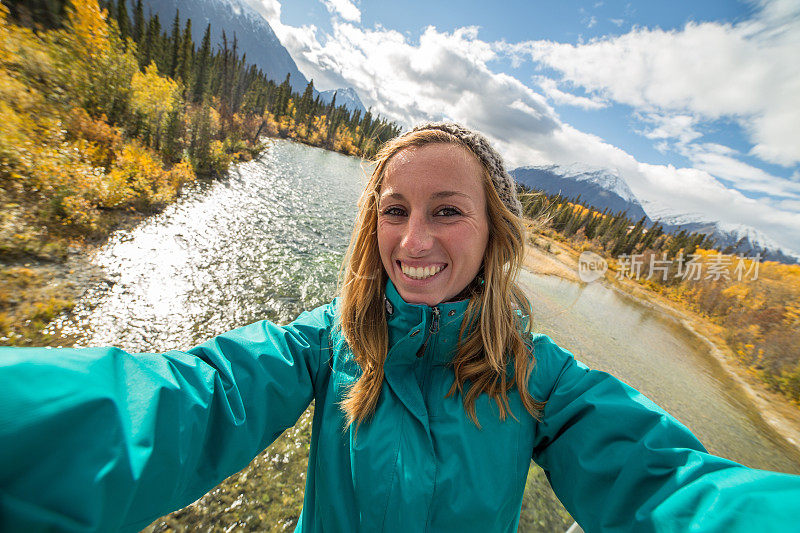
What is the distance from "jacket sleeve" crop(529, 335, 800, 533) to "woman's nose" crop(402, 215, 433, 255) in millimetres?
913

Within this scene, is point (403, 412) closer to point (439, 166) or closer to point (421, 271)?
point (421, 271)

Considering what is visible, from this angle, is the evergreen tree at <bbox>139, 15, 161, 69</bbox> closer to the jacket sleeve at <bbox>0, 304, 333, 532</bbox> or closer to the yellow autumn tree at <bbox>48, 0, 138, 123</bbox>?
the yellow autumn tree at <bbox>48, 0, 138, 123</bbox>

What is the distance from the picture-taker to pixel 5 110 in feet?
18.4

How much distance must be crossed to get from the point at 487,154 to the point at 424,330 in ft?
3.87

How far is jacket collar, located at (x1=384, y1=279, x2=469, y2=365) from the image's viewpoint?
1.52 metres

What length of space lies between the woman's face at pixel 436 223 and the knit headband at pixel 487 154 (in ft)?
0.27

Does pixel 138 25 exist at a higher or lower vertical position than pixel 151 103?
higher

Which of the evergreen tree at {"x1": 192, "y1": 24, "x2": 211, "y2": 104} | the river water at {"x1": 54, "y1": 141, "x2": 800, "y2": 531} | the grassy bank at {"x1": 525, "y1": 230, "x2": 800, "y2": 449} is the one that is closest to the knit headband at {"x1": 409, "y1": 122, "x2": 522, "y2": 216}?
the grassy bank at {"x1": 525, "y1": 230, "x2": 800, "y2": 449}

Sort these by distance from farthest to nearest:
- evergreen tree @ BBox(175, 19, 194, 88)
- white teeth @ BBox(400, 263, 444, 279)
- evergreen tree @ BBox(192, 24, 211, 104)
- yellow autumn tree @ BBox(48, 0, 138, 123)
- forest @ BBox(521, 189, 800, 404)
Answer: evergreen tree @ BBox(192, 24, 211, 104) → evergreen tree @ BBox(175, 19, 194, 88) → forest @ BBox(521, 189, 800, 404) → yellow autumn tree @ BBox(48, 0, 138, 123) → white teeth @ BBox(400, 263, 444, 279)

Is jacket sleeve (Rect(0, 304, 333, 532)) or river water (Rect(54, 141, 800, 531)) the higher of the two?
jacket sleeve (Rect(0, 304, 333, 532))

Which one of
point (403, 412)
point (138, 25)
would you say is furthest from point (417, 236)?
point (138, 25)

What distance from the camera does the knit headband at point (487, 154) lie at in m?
1.78

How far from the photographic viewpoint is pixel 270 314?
625 cm

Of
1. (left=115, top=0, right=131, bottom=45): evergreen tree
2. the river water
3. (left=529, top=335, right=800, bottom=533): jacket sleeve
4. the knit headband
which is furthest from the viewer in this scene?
(left=115, top=0, right=131, bottom=45): evergreen tree
